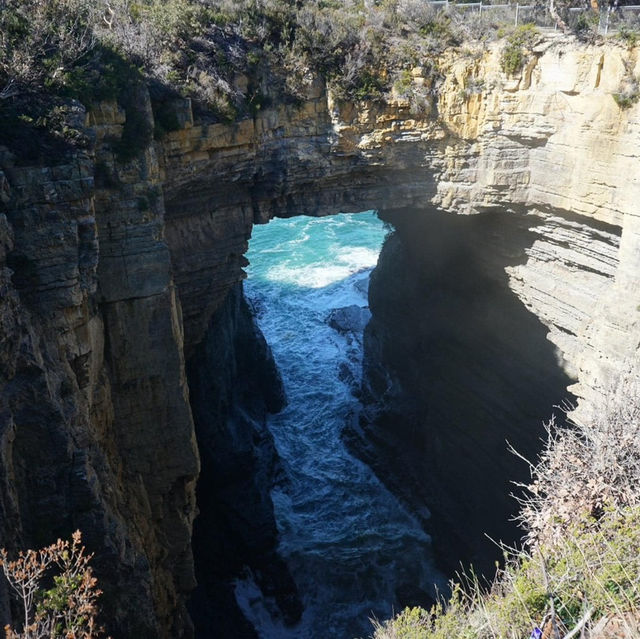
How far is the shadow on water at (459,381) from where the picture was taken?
54.2 ft

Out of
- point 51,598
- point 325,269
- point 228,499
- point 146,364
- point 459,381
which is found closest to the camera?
point 51,598

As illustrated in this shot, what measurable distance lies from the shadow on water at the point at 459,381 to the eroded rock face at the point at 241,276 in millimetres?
81

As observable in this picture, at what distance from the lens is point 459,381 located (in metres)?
18.7

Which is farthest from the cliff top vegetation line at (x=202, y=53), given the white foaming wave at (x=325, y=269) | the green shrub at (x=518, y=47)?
the white foaming wave at (x=325, y=269)

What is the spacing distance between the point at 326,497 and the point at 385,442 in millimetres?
2723

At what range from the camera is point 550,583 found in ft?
24.5

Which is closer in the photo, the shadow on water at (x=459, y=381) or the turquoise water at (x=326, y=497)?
the turquoise water at (x=326, y=497)

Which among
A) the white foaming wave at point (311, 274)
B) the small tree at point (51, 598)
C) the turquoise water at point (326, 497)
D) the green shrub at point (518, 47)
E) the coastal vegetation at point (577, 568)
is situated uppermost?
the green shrub at point (518, 47)

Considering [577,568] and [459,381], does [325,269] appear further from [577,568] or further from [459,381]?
[577,568]

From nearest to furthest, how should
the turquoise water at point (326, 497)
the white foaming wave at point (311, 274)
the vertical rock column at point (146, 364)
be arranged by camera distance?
the vertical rock column at point (146, 364) → the turquoise water at point (326, 497) → the white foaming wave at point (311, 274)

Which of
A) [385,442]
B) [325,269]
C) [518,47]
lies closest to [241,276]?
[518,47]

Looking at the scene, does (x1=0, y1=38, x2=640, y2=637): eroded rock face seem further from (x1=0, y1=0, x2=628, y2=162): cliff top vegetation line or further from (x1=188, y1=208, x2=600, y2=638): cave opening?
(x1=0, y1=0, x2=628, y2=162): cliff top vegetation line

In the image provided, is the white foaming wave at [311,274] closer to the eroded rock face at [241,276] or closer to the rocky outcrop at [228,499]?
the eroded rock face at [241,276]

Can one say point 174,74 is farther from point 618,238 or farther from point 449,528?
point 449,528
